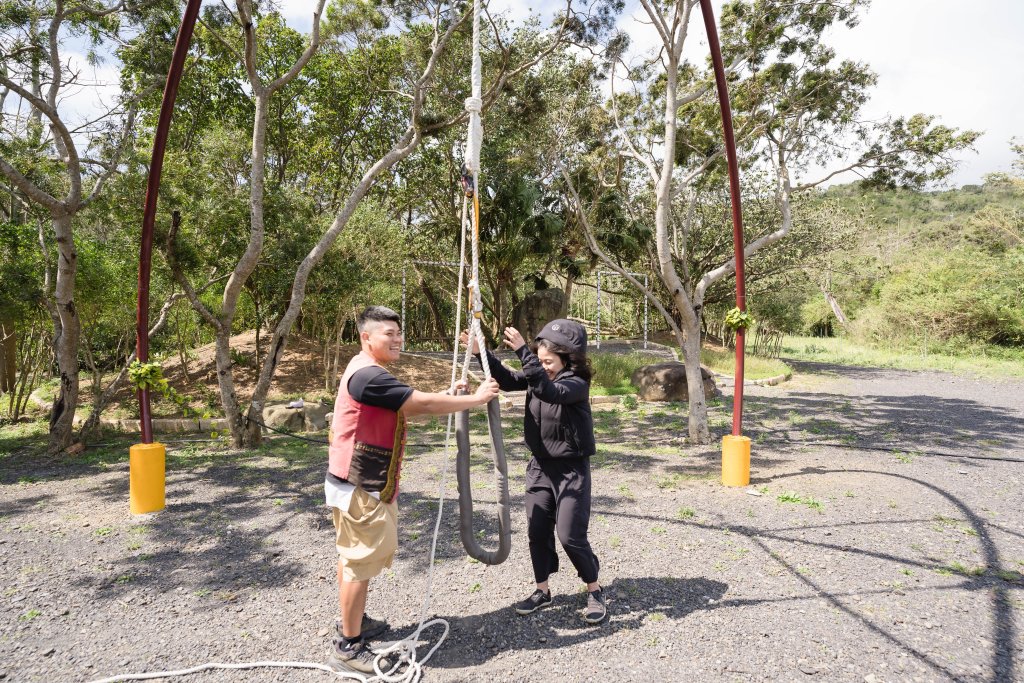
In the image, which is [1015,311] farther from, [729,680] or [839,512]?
[729,680]

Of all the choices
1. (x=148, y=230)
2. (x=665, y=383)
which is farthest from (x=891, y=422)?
(x=148, y=230)

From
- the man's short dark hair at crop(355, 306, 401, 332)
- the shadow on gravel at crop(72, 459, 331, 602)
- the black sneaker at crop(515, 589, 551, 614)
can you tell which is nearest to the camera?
the man's short dark hair at crop(355, 306, 401, 332)

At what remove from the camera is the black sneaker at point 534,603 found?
10.9 ft

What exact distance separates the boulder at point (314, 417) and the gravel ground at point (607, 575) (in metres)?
2.60

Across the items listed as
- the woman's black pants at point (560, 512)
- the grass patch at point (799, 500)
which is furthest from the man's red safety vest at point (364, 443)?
the grass patch at point (799, 500)

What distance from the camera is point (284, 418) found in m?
9.52

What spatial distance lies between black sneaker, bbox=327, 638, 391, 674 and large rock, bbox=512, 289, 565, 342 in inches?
569

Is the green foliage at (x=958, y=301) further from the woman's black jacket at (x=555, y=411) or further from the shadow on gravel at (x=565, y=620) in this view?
the woman's black jacket at (x=555, y=411)

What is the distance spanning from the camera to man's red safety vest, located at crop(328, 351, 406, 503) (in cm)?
271

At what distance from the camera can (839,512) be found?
5.00 metres

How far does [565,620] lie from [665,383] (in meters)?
9.28

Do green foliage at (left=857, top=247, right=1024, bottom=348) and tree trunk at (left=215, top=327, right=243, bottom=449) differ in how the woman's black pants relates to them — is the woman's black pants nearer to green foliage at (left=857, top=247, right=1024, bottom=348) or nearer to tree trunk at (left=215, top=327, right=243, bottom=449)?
tree trunk at (left=215, top=327, right=243, bottom=449)

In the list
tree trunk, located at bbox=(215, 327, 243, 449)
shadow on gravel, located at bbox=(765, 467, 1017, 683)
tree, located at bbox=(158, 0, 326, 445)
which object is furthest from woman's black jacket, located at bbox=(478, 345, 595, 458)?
tree trunk, located at bbox=(215, 327, 243, 449)

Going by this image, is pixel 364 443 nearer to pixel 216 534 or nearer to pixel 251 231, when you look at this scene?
pixel 216 534
